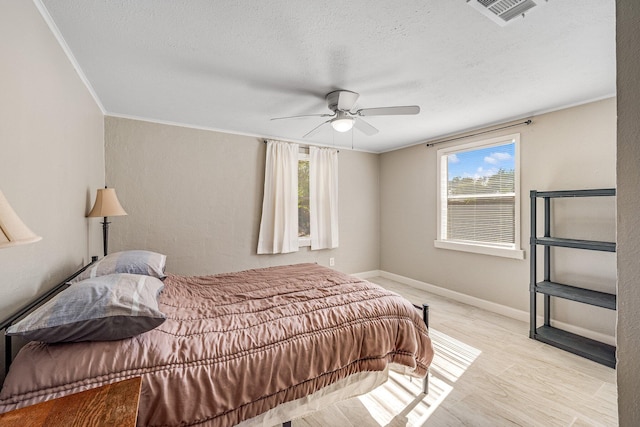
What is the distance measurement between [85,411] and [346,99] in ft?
8.37

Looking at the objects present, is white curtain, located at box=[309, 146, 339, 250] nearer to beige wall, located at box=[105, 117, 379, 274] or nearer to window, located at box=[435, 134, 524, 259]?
beige wall, located at box=[105, 117, 379, 274]

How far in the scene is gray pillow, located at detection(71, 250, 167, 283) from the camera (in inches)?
75.0

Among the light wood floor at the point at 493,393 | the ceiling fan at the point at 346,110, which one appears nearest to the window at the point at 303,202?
the ceiling fan at the point at 346,110

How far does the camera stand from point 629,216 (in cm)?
69

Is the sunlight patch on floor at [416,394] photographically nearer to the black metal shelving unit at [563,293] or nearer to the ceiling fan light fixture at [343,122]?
the black metal shelving unit at [563,293]

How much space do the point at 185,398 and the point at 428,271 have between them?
13.0ft

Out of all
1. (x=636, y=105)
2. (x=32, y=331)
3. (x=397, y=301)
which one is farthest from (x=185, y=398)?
(x=636, y=105)

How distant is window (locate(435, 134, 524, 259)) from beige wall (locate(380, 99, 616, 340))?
0.33 feet

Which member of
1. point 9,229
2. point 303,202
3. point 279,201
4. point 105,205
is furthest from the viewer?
point 303,202

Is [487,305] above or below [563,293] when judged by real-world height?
below

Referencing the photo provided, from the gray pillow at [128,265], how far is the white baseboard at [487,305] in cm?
362

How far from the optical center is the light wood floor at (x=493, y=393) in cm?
178

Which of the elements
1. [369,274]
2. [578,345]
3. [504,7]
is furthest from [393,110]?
[369,274]

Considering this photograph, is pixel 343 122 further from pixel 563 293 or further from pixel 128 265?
pixel 563 293
